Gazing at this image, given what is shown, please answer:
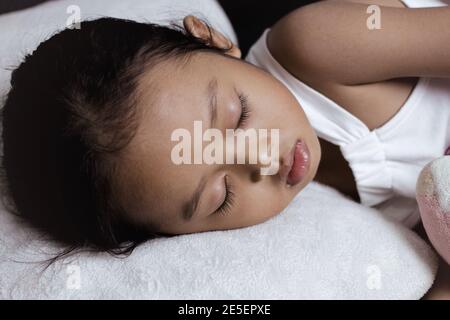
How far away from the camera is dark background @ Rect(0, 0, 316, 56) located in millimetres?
1226

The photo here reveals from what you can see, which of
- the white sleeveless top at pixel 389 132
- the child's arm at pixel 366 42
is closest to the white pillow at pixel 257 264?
the white sleeveless top at pixel 389 132

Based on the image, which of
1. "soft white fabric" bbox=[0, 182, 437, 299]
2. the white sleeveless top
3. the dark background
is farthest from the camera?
the dark background

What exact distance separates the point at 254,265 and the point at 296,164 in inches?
6.9

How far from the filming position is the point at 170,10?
3.72ft

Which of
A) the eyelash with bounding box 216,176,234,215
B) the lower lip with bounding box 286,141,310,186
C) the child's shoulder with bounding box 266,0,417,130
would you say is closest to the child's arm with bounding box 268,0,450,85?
the child's shoulder with bounding box 266,0,417,130

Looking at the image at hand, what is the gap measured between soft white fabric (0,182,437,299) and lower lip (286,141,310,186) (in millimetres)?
54

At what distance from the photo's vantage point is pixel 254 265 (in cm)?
79

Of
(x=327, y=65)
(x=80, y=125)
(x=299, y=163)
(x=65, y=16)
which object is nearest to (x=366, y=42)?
(x=327, y=65)

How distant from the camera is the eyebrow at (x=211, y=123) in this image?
81 centimetres

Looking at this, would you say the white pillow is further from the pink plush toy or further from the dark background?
the dark background

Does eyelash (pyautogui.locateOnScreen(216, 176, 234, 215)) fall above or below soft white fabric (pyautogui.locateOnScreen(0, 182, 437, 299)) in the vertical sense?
above

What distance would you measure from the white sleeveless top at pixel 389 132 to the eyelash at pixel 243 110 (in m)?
0.16

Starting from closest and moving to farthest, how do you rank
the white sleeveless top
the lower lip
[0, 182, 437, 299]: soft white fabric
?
[0, 182, 437, 299]: soft white fabric
the lower lip
the white sleeveless top

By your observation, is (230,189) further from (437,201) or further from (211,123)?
(437,201)
